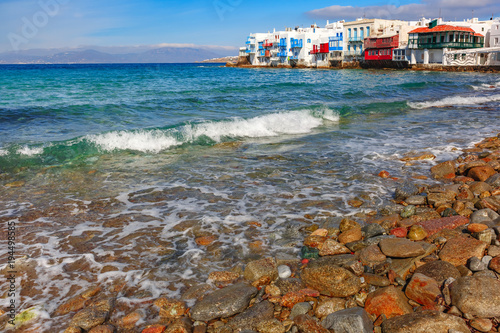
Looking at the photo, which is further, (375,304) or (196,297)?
(196,297)

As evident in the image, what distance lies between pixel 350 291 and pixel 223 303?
1.33 m

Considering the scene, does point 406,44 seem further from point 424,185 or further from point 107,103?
point 424,185

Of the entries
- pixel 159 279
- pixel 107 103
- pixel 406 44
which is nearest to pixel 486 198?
pixel 159 279

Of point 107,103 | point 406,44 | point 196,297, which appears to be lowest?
point 196,297

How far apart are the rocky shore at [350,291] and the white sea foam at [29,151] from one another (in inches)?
309

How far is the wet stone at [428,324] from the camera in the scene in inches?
120

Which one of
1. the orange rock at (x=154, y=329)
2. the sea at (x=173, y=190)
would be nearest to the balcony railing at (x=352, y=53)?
the sea at (x=173, y=190)

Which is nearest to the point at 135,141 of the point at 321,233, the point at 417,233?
the point at 321,233

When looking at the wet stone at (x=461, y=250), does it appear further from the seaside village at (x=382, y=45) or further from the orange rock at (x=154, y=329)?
the seaside village at (x=382, y=45)

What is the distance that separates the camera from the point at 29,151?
10422mm

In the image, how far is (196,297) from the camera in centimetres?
393

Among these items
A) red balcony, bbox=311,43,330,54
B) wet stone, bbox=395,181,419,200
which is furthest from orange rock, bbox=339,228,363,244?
red balcony, bbox=311,43,330,54

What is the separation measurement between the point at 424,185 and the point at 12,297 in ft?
23.2

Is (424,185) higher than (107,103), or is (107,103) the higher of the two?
(107,103)
